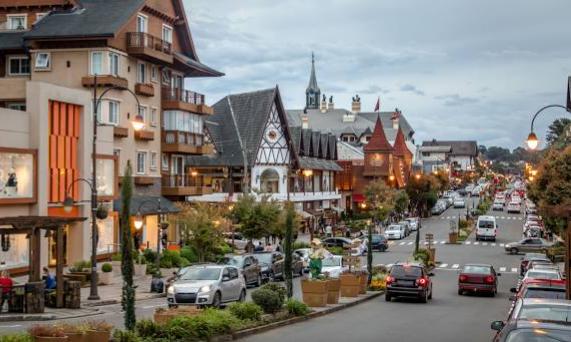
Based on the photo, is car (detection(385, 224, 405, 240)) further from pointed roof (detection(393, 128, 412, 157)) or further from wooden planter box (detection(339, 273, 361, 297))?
wooden planter box (detection(339, 273, 361, 297))

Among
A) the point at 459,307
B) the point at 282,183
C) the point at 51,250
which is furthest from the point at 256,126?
the point at 459,307

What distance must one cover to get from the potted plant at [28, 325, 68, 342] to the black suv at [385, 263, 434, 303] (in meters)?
19.8

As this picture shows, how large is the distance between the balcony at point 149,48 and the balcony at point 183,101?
252cm

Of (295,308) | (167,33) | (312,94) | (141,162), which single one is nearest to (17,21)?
(167,33)

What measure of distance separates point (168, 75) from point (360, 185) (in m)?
54.5

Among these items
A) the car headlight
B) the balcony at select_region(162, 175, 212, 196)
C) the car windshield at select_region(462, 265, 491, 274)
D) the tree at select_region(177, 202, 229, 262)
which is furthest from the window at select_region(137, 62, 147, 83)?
the car headlight

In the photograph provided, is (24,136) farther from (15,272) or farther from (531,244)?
(531,244)

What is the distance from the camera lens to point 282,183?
255 feet

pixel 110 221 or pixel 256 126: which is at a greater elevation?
pixel 256 126

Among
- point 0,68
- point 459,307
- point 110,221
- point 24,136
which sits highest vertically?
point 0,68

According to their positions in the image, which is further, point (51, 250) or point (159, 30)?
point (159, 30)

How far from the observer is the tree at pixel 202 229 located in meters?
44.3

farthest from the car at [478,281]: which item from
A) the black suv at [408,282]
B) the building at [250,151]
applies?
the building at [250,151]

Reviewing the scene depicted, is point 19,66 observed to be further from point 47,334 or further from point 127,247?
point 47,334
